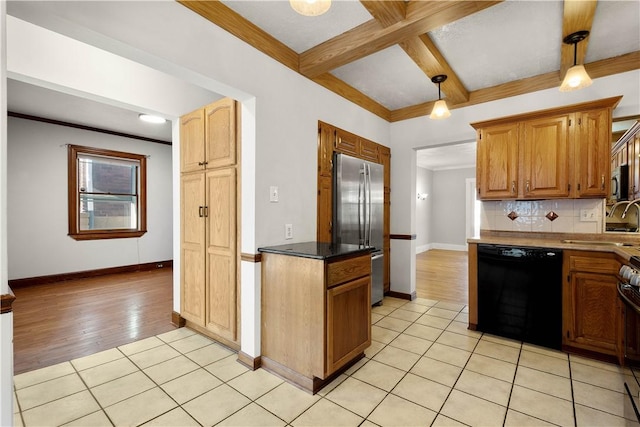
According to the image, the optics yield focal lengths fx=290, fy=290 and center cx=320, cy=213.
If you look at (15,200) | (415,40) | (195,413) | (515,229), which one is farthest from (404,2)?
(15,200)

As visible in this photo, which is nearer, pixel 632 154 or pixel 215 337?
pixel 215 337

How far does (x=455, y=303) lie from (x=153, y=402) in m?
3.38

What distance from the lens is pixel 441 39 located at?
235 cm

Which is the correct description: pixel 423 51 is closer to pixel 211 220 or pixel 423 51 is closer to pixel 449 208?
pixel 211 220

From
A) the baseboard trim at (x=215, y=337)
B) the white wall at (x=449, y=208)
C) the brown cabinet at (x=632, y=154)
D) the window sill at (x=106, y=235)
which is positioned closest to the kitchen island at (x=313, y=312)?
the baseboard trim at (x=215, y=337)

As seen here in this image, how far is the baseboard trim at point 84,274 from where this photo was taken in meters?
4.34

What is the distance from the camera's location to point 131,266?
553cm

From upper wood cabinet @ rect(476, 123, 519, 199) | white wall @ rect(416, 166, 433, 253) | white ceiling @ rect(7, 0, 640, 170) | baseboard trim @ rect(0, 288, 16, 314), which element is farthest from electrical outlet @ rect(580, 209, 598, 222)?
white wall @ rect(416, 166, 433, 253)

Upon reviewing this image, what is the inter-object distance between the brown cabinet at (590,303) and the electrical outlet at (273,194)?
247cm

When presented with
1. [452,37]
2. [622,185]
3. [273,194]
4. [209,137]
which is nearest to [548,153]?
[452,37]

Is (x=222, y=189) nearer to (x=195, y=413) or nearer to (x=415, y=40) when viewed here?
(x=195, y=413)

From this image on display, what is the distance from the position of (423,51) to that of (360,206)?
160cm

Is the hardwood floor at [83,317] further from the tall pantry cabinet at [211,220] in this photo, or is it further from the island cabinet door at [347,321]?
the island cabinet door at [347,321]

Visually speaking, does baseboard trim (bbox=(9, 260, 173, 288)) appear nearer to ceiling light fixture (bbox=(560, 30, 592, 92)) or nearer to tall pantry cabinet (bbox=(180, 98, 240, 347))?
tall pantry cabinet (bbox=(180, 98, 240, 347))
